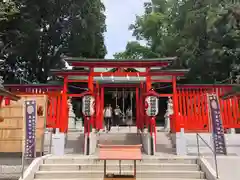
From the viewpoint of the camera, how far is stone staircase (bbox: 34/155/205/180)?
8.99 meters

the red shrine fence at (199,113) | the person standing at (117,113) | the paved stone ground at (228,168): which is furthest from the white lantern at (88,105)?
the person standing at (117,113)

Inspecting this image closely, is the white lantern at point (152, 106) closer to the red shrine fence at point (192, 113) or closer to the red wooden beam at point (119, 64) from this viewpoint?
the red shrine fence at point (192, 113)

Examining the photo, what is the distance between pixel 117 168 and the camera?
31.2 feet

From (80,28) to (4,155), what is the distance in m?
15.6

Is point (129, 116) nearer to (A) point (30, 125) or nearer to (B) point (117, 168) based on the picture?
(B) point (117, 168)

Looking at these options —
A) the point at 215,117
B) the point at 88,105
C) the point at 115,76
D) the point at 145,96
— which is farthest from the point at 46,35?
the point at 215,117

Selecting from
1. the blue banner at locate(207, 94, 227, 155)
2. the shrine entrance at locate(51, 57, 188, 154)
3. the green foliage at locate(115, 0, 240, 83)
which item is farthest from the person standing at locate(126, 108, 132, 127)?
the blue banner at locate(207, 94, 227, 155)

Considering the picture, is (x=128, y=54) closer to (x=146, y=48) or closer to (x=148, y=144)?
(x=146, y=48)

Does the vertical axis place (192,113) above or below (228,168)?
above

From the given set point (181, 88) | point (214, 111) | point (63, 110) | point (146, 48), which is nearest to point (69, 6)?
point (146, 48)

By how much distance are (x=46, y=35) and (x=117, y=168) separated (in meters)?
19.2

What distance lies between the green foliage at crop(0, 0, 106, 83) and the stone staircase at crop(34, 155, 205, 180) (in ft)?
52.0

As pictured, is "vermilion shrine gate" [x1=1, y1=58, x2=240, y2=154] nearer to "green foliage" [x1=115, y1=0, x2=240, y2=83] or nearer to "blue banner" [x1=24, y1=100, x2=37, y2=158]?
"blue banner" [x1=24, y1=100, x2=37, y2=158]

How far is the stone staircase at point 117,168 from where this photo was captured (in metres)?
8.99
